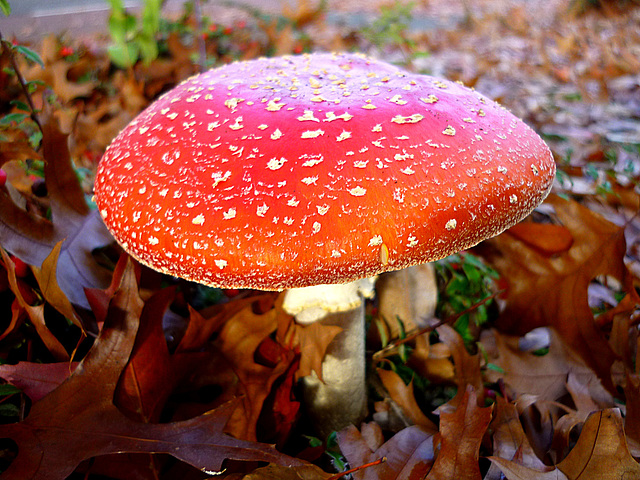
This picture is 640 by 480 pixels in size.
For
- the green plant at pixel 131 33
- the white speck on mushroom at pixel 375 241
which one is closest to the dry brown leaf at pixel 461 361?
the white speck on mushroom at pixel 375 241

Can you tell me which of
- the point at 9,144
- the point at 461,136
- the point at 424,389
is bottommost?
the point at 424,389

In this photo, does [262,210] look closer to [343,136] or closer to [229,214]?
[229,214]

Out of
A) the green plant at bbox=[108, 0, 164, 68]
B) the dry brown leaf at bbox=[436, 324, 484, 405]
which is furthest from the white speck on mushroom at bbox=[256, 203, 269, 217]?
the green plant at bbox=[108, 0, 164, 68]

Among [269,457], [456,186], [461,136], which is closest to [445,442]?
[269,457]

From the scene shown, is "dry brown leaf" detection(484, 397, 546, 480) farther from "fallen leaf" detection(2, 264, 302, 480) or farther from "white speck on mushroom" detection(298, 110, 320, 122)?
"white speck on mushroom" detection(298, 110, 320, 122)

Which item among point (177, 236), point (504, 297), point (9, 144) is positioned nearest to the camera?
point (177, 236)

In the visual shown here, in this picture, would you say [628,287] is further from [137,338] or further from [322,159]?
[137,338]
